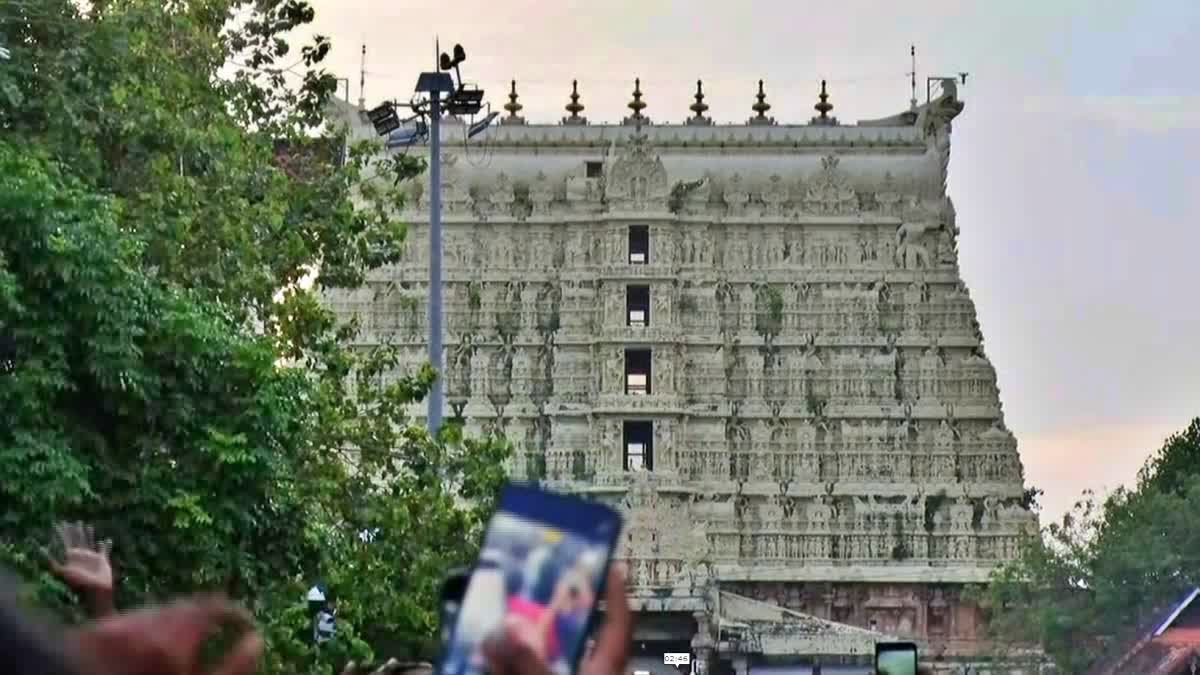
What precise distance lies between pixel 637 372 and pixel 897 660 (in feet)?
267

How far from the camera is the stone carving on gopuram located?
91562 millimetres

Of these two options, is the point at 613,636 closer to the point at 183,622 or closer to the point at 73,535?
the point at 183,622

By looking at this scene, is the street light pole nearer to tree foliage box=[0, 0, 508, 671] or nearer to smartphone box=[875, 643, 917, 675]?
tree foliage box=[0, 0, 508, 671]

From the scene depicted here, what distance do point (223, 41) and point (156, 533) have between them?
41.8 ft

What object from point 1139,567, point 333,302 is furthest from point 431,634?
point 333,302

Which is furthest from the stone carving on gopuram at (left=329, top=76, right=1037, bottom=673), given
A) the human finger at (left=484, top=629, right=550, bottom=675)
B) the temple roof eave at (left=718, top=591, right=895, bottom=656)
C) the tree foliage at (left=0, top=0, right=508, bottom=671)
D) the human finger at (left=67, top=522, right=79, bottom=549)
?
the human finger at (left=484, top=629, right=550, bottom=675)

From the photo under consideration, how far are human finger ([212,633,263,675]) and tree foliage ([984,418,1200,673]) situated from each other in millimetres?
61991

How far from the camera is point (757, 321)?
310ft

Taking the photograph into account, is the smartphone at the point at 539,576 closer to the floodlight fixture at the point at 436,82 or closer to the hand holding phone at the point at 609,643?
the hand holding phone at the point at 609,643

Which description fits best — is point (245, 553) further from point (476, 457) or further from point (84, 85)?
point (476, 457)

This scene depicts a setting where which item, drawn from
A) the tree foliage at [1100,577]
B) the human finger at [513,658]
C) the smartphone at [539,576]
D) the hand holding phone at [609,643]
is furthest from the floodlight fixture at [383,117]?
the human finger at [513,658]

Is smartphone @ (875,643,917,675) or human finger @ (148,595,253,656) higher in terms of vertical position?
human finger @ (148,595,253,656)

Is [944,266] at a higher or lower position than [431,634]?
higher

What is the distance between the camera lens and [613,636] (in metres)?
6.08
